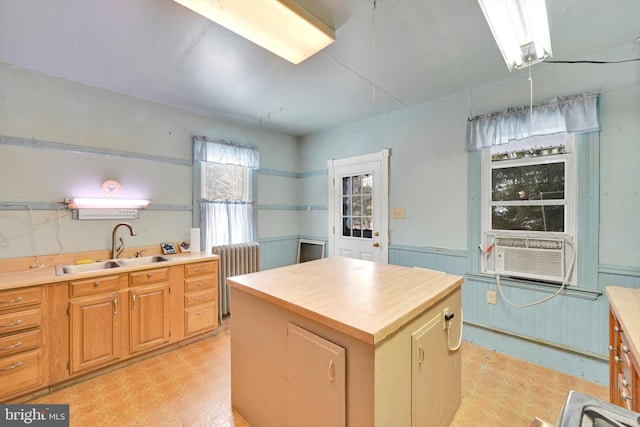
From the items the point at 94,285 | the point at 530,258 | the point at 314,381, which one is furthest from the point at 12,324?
the point at 530,258

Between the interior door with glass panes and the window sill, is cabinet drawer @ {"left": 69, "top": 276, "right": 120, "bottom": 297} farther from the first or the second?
the window sill

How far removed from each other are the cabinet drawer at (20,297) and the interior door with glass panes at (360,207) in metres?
3.08

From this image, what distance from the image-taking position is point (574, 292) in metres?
2.23

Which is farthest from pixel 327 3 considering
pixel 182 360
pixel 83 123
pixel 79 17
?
pixel 182 360

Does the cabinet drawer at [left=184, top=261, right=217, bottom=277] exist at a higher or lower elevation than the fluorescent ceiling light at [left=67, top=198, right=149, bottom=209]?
lower

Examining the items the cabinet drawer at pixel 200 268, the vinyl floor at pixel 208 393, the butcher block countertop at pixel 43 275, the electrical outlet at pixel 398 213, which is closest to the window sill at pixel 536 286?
the vinyl floor at pixel 208 393

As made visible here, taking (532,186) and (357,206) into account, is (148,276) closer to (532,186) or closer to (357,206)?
(357,206)

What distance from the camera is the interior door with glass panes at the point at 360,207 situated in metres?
3.46

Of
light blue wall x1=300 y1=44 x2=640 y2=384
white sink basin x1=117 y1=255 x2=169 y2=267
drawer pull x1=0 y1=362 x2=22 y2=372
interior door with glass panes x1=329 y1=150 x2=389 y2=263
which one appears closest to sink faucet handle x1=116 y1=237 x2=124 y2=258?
white sink basin x1=117 y1=255 x2=169 y2=267

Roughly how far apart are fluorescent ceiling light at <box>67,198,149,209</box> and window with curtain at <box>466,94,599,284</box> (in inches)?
139

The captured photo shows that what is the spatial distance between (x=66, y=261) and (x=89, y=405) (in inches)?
50.6

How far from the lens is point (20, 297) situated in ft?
6.17

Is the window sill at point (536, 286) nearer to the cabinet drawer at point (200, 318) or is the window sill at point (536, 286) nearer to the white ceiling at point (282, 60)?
the white ceiling at point (282, 60)

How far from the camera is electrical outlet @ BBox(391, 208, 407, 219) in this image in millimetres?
3263
